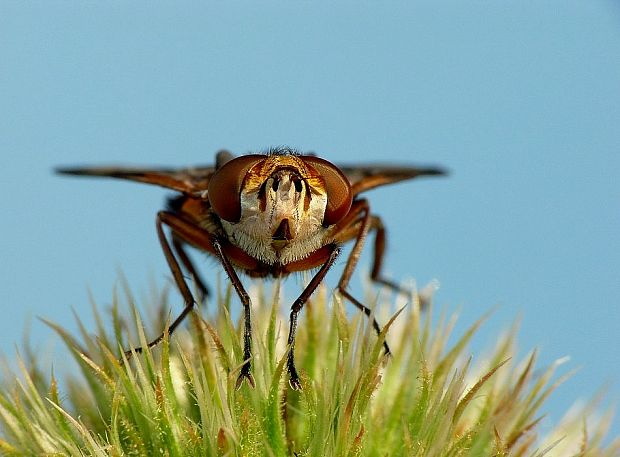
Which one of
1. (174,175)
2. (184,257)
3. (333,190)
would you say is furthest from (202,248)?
(333,190)

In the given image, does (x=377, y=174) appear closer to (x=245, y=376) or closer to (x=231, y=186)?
(x=231, y=186)

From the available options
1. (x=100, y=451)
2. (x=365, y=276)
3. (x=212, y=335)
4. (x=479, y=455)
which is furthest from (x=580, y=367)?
(x=100, y=451)

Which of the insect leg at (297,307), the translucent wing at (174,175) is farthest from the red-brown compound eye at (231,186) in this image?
the translucent wing at (174,175)

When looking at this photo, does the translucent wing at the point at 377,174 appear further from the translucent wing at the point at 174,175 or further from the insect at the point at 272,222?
the translucent wing at the point at 174,175

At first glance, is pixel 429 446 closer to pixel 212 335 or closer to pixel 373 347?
pixel 373 347

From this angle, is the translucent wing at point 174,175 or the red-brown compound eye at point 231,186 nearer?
the red-brown compound eye at point 231,186

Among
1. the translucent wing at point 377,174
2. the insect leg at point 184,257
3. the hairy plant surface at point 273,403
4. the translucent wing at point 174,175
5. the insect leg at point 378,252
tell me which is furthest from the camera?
the insect leg at point 378,252

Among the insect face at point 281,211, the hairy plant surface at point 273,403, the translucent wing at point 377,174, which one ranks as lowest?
the hairy plant surface at point 273,403
